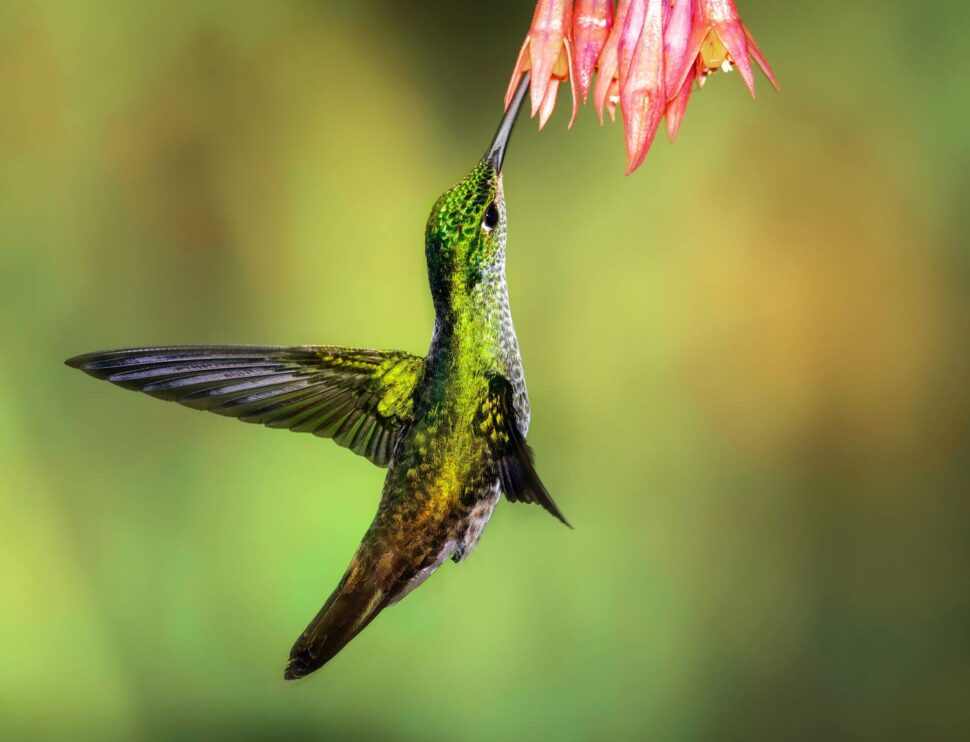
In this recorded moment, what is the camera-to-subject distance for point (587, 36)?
86 cm

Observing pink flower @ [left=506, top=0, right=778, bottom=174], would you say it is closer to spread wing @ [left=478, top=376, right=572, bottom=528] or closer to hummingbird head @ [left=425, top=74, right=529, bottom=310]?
hummingbird head @ [left=425, top=74, right=529, bottom=310]

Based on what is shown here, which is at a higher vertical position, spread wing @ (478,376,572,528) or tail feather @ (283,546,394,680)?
spread wing @ (478,376,572,528)

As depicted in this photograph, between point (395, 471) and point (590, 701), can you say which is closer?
point (395, 471)

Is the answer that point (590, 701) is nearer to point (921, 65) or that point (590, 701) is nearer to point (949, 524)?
point (949, 524)

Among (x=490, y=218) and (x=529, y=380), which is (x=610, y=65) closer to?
(x=490, y=218)

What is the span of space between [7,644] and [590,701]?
104 centimetres

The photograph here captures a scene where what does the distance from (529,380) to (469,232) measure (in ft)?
3.80

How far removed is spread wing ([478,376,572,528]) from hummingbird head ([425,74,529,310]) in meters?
0.09

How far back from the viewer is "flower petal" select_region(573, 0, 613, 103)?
0.86 meters

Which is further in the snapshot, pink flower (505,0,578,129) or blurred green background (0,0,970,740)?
blurred green background (0,0,970,740)

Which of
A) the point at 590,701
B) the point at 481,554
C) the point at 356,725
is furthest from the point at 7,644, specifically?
the point at 590,701

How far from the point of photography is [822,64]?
2.12 meters

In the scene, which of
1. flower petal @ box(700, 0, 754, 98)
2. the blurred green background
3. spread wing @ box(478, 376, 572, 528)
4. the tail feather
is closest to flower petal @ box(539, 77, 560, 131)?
flower petal @ box(700, 0, 754, 98)

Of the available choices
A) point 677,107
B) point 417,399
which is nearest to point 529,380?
point 417,399
